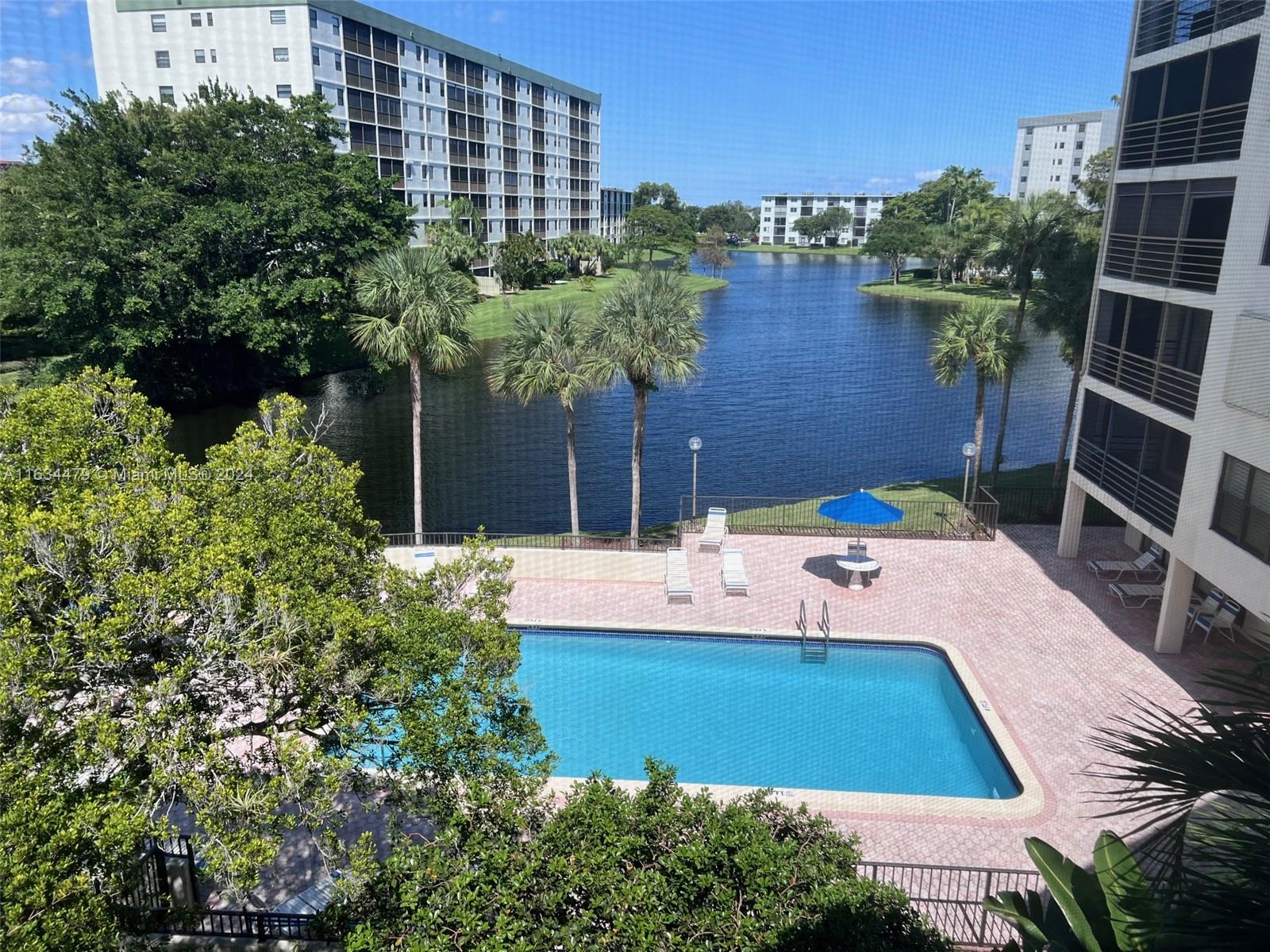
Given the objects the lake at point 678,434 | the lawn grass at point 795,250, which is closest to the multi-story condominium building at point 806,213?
the lawn grass at point 795,250

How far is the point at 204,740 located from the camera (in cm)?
655

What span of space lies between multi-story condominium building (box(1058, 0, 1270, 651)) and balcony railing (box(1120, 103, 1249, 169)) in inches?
1.0

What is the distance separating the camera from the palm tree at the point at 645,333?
55.4 feet

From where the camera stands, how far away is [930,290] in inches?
2876

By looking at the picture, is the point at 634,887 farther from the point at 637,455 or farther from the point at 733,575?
the point at 637,455

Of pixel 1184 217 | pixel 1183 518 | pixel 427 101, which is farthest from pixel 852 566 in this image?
pixel 427 101

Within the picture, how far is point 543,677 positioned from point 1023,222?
54.0 feet

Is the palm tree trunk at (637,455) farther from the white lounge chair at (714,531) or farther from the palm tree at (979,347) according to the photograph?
the palm tree at (979,347)

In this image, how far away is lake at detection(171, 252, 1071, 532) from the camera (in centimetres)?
2366

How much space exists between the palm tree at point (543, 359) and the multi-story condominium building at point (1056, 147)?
8524 centimetres

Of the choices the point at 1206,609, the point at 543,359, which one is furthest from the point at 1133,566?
the point at 543,359

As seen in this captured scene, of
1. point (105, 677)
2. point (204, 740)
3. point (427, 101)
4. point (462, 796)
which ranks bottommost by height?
point (462, 796)

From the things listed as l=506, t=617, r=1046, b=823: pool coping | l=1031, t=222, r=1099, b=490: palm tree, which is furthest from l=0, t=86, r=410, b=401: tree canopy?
l=506, t=617, r=1046, b=823: pool coping

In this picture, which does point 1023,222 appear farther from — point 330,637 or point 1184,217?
point 330,637
